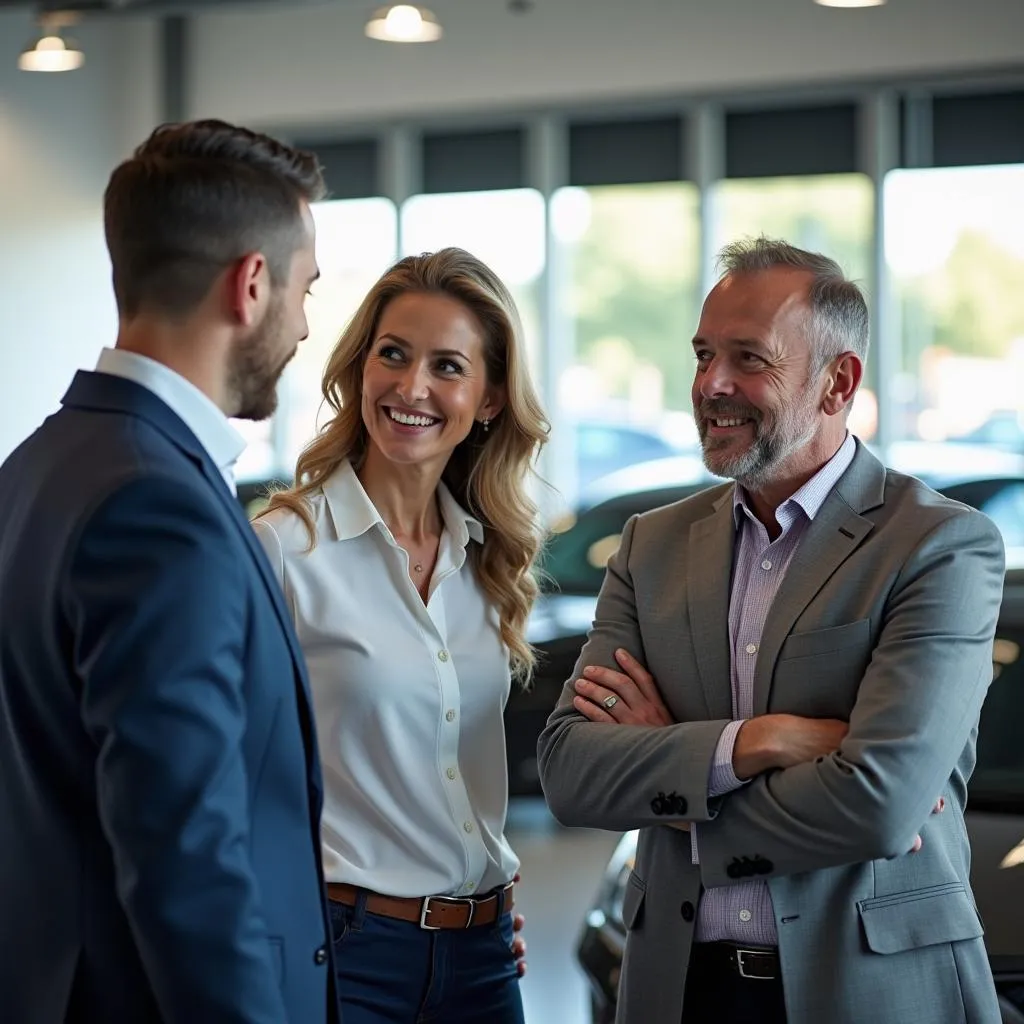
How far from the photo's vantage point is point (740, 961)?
1951mm

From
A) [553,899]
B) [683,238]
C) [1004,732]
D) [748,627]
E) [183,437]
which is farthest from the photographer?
[683,238]

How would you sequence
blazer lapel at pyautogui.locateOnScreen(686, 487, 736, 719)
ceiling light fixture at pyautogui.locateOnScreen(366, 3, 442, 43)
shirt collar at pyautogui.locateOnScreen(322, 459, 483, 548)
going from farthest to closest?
ceiling light fixture at pyautogui.locateOnScreen(366, 3, 442, 43) → shirt collar at pyautogui.locateOnScreen(322, 459, 483, 548) → blazer lapel at pyautogui.locateOnScreen(686, 487, 736, 719)

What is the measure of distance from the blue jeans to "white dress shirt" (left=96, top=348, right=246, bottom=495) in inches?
33.6

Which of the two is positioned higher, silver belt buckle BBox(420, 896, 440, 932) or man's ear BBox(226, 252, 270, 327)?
man's ear BBox(226, 252, 270, 327)

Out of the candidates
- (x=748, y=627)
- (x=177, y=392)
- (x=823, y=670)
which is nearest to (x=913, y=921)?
(x=823, y=670)

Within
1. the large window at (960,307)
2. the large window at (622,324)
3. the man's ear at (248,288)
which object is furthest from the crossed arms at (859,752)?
A: the large window at (622,324)

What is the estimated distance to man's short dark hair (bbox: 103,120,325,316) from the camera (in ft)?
4.98

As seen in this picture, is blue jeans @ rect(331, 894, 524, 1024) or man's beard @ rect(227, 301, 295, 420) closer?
man's beard @ rect(227, 301, 295, 420)

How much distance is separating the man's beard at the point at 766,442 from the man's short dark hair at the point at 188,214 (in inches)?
31.4

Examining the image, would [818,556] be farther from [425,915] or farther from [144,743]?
[144,743]

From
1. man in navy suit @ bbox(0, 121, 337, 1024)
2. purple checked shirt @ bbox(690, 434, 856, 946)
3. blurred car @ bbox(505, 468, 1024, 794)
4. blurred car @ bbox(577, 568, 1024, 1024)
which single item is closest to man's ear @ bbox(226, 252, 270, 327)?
man in navy suit @ bbox(0, 121, 337, 1024)

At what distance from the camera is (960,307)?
29.3 feet

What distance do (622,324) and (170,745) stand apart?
8.66 meters

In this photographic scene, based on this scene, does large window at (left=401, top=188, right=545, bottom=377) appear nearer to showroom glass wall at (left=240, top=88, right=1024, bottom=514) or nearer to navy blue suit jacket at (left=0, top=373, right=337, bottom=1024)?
showroom glass wall at (left=240, top=88, right=1024, bottom=514)
